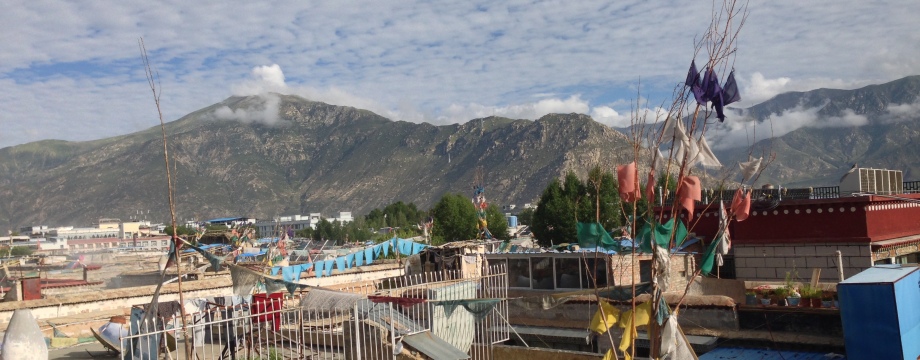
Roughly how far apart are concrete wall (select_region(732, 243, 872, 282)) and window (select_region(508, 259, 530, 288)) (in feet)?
24.1

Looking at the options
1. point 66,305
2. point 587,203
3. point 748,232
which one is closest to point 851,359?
point 748,232

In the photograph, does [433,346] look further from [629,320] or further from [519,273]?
[519,273]

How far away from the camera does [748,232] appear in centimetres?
2050

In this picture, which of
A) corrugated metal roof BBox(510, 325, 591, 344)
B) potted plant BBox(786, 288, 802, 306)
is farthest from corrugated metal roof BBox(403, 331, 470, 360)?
potted plant BBox(786, 288, 802, 306)

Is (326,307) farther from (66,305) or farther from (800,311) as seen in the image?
(66,305)

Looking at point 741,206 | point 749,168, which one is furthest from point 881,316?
point 749,168

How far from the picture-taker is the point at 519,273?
16.9 m

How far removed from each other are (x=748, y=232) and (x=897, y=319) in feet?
35.2

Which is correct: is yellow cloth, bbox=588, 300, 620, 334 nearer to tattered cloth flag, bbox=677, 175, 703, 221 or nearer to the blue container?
tattered cloth flag, bbox=677, 175, 703, 221

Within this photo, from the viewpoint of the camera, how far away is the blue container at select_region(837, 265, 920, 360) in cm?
1002

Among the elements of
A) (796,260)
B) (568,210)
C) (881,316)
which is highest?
(568,210)

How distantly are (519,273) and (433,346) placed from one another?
7.32 m

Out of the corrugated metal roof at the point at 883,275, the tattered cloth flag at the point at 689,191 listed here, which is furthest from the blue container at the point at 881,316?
the tattered cloth flag at the point at 689,191

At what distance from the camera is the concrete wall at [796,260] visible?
1844 cm
